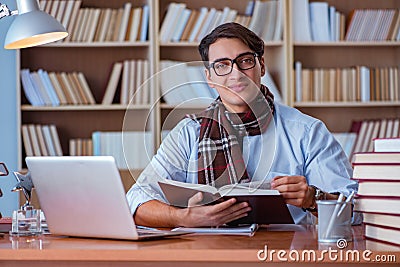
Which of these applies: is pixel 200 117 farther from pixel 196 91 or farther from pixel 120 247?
pixel 120 247

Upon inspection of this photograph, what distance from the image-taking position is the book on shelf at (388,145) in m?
1.59

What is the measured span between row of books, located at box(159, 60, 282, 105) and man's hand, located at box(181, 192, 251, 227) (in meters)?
0.26

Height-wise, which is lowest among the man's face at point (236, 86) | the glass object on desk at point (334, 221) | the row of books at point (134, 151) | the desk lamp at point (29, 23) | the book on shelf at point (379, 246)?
the book on shelf at point (379, 246)

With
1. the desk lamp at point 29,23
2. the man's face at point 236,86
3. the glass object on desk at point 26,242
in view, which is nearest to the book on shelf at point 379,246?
the man's face at point 236,86

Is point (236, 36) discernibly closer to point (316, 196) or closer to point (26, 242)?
point (316, 196)

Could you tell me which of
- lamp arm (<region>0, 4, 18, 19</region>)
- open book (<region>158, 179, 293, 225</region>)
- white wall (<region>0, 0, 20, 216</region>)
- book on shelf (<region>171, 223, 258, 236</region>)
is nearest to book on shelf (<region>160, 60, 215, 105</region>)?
open book (<region>158, 179, 293, 225</region>)

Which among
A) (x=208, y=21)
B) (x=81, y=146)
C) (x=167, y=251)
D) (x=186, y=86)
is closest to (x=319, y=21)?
(x=208, y=21)

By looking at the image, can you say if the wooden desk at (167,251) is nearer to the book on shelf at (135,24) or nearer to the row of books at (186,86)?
the row of books at (186,86)

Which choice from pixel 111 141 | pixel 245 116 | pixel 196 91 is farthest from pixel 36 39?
pixel 111 141

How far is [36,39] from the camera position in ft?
6.77

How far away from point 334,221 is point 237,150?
18.5 inches

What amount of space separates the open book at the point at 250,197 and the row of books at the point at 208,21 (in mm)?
2213

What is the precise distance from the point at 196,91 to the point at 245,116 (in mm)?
163

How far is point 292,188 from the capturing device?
195cm
